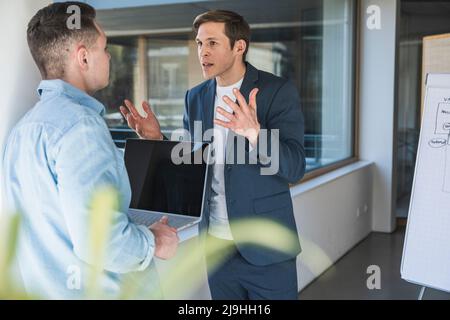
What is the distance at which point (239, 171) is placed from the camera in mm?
1826

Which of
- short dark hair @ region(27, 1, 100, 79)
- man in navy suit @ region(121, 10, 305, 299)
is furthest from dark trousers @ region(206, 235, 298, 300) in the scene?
short dark hair @ region(27, 1, 100, 79)

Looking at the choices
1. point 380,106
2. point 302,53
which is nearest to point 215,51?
point 302,53

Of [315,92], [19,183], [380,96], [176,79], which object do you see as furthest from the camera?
[176,79]

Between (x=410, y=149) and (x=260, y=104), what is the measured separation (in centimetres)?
500

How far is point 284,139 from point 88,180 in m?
0.84

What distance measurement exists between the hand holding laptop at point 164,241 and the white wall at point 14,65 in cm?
45

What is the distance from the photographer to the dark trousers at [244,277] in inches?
73.6

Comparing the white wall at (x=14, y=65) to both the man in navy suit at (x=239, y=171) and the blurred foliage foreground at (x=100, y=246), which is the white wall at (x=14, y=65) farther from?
the man in navy suit at (x=239, y=171)

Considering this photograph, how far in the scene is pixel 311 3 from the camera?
4.96m

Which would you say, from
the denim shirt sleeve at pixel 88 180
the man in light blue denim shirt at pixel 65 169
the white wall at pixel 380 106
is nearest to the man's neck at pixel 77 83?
the man in light blue denim shirt at pixel 65 169

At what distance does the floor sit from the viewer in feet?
12.1

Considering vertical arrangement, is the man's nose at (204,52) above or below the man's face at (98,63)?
above

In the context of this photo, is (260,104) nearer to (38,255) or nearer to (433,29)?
(38,255)

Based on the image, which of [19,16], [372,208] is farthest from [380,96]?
[19,16]
